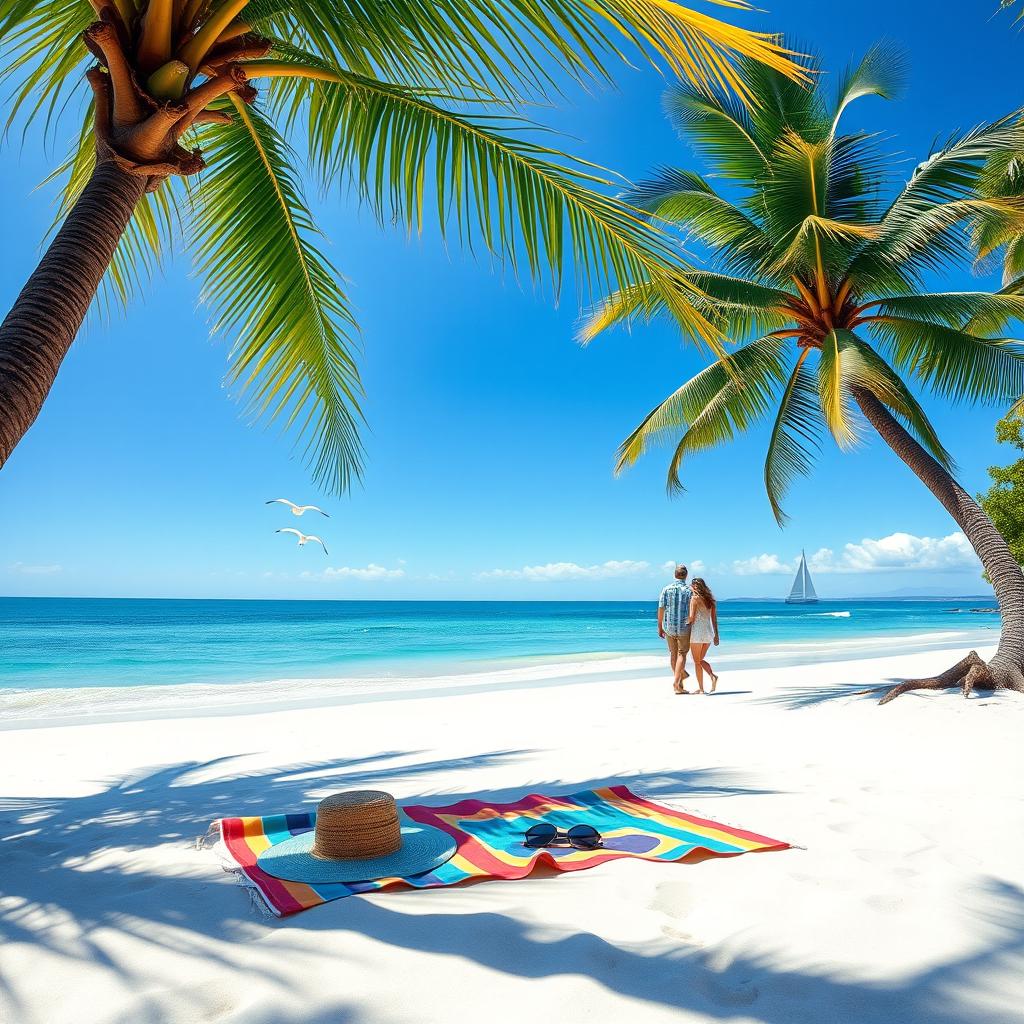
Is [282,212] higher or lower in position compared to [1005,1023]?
higher

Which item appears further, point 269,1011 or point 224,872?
point 224,872

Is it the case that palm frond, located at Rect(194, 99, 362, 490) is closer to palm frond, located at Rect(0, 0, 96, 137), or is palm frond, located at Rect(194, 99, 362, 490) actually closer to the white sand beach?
palm frond, located at Rect(0, 0, 96, 137)

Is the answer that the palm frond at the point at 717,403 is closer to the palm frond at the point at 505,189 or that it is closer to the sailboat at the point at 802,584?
the palm frond at the point at 505,189

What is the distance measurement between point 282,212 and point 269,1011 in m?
3.59

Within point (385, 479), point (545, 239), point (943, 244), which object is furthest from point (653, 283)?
point (385, 479)

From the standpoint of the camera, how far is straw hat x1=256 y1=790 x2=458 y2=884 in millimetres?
2607

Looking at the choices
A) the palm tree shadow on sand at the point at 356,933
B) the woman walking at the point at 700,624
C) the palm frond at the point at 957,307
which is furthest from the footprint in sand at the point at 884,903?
the palm frond at the point at 957,307

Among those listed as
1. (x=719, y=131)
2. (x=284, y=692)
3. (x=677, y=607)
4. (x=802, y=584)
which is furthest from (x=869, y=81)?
(x=802, y=584)

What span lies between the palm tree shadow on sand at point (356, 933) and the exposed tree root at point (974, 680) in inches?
191

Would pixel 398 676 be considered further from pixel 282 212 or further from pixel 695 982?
pixel 695 982

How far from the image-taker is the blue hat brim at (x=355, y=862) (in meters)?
2.55

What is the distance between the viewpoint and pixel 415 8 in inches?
115

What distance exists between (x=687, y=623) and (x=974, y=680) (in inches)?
115

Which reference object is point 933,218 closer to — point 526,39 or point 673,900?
point 526,39
